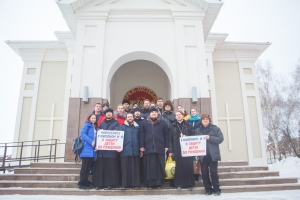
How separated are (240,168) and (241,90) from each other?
6.37 m

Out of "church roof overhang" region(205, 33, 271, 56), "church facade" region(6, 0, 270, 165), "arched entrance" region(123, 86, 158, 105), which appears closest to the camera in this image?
"church facade" region(6, 0, 270, 165)

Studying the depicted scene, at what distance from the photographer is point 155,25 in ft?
28.9

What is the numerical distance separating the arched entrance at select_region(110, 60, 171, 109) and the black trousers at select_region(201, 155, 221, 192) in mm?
6795

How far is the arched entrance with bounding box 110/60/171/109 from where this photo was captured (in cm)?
1170

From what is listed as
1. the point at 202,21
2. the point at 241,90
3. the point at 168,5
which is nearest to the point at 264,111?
the point at 241,90

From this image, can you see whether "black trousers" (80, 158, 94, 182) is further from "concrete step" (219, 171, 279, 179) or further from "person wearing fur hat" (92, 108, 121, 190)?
"concrete step" (219, 171, 279, 179)

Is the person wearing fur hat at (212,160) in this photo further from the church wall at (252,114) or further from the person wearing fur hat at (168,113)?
the church wall at (252,114)

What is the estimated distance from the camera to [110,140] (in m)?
5.00

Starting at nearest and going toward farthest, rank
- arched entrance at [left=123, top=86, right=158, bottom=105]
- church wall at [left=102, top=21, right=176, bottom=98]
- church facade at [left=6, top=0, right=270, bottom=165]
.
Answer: church facade at [left=6, top=0, right=270, bottom=165] < church wall at [left=102, top=21, right=176, bottom=98] < arched entrance at [left=123, top=86, right=158, bottom=105]

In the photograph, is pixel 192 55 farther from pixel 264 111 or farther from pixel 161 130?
pixel 264 111

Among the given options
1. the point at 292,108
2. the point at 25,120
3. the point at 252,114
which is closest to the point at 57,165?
the point at 25,120

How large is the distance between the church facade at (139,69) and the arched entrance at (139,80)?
0.17 feet

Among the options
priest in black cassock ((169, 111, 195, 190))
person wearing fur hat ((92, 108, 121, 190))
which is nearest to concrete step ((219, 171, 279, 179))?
priest in black cassock ((169, 111, 195, 190))

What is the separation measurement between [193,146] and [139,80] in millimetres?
7427
